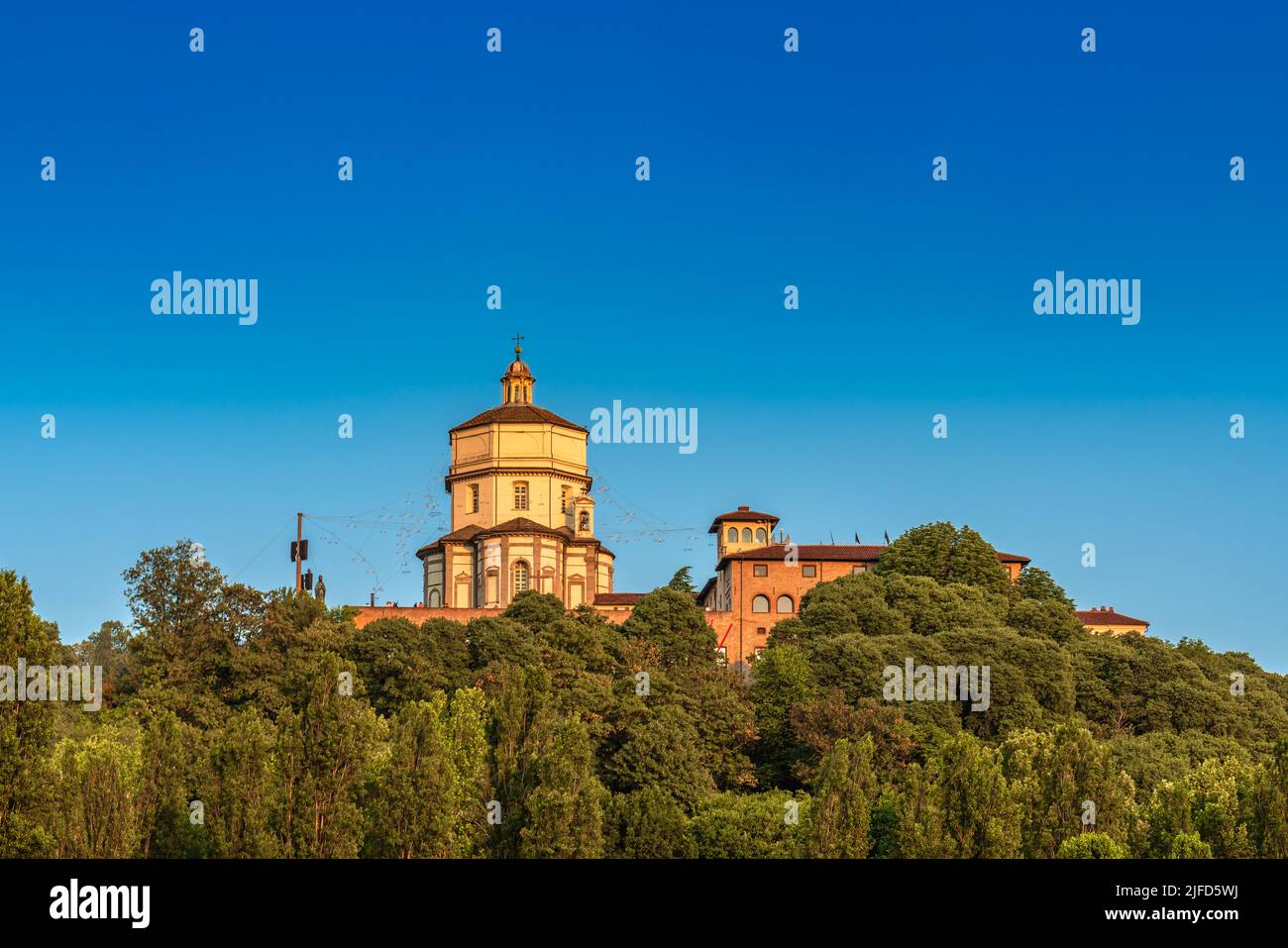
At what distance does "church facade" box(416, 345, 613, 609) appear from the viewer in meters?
99.9

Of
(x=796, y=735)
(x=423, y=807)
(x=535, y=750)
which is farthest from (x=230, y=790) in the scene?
(x=796, y=735)

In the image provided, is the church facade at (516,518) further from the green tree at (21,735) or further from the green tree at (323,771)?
the green tree at (21,735)

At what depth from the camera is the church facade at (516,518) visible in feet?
328

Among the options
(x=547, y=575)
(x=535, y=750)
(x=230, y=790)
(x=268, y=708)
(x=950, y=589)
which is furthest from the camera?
(x=547, y=575)

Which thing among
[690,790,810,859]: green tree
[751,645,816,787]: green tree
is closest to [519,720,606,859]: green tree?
[690,790,810,859]: green tree

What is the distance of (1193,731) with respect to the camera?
7994 centimetres

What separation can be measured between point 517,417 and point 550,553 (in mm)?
9337

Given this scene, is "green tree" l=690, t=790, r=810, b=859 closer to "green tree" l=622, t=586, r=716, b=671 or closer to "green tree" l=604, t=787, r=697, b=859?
"green tree" l=604, t=787, r=697, b=859

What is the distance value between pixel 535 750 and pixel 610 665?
2351 centimetres

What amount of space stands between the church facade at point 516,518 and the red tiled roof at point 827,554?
8.68 meters

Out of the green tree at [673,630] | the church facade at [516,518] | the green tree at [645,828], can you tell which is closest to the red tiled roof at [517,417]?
the church facade at [516,518]

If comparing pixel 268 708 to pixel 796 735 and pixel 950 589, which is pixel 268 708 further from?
pixel 950 589
